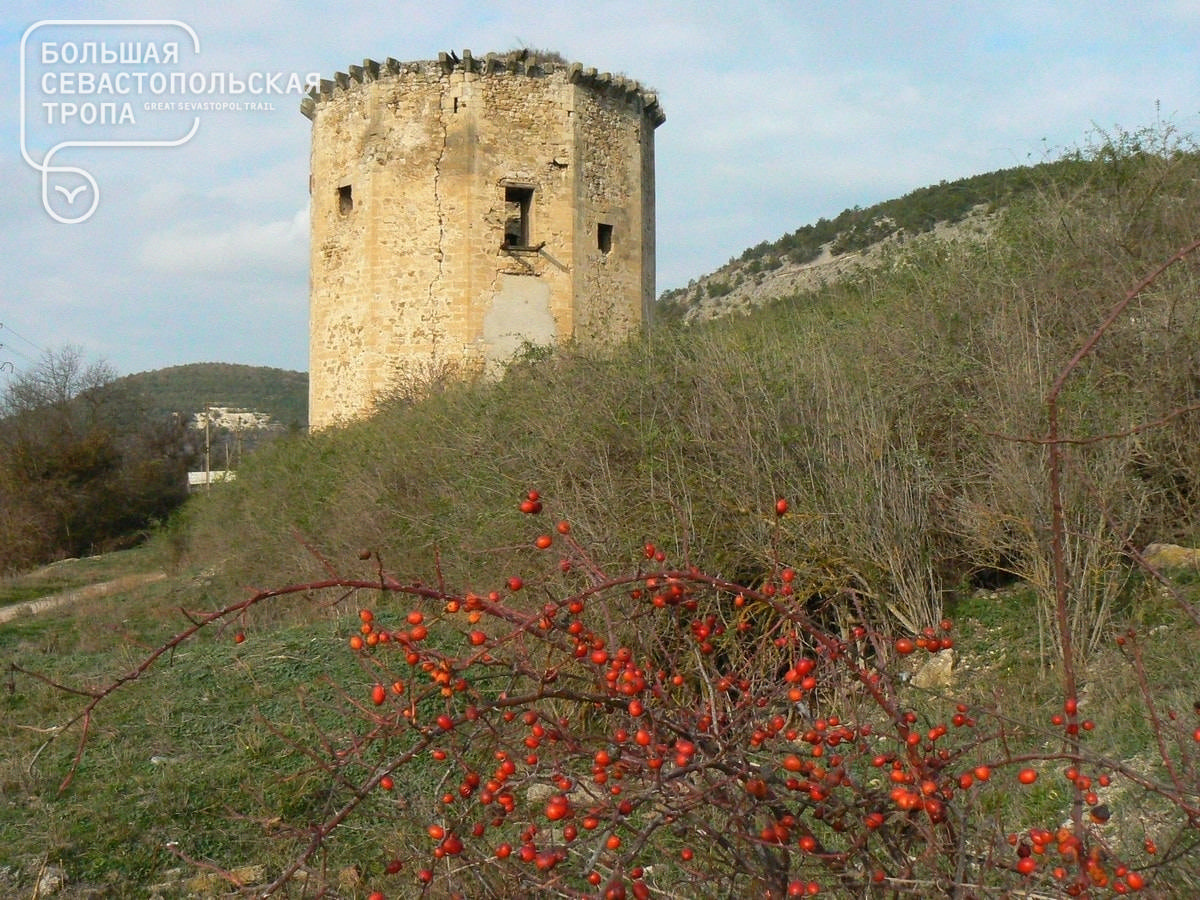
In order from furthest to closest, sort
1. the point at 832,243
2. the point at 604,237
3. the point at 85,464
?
the point at 832,243
the point at 85,464
the point at 604,237

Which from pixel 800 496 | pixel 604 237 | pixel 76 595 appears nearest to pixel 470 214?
→ pixel 604 237

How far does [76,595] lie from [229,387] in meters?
54.5

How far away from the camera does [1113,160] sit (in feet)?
36.6

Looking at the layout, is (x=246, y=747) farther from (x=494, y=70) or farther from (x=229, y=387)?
(x=229, y=387)

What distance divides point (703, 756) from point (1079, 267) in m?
8.59

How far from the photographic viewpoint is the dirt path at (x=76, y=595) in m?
16.3

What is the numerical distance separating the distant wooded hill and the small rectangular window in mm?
43711

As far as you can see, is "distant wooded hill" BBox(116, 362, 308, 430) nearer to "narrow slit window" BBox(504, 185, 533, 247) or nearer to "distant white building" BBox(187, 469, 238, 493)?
"distant white building" BBox(187, 469, 238, 493)

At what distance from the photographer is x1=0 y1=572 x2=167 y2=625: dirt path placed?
1631 centimetres

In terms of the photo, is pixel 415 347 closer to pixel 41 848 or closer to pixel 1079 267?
pixel 1079 267

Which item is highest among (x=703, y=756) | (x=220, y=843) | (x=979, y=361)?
(x=979, y=361)

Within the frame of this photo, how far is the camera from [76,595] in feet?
59.9

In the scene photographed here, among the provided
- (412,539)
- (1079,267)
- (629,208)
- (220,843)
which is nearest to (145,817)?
(220,843)

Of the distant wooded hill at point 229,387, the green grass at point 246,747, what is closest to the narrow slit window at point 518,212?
the green grass at point 246,747
